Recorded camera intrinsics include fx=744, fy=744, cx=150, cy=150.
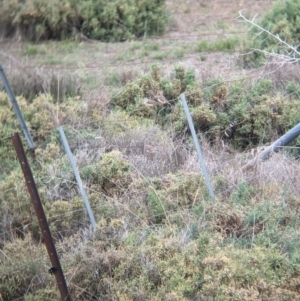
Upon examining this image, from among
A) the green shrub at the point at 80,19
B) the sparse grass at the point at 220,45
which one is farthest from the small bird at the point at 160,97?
the green shrub at the point at 80,19

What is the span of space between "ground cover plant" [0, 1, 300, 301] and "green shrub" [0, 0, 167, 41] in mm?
2288

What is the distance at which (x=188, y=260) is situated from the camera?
693cm

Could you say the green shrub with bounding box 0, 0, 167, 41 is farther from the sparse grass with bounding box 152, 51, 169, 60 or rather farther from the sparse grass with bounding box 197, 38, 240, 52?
the sparse grass with bounding box 197, 38, 240, 52

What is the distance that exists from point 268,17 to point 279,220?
5618mm

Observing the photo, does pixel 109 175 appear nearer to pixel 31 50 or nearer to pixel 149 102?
pixel 149 102

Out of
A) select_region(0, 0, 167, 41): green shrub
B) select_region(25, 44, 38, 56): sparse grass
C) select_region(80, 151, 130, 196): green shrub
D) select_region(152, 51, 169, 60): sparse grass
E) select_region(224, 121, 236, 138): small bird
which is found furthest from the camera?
select_region(0, 0, 167, 41): green shrub

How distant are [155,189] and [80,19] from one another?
6.26m

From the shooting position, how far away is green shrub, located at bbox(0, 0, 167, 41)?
12984 millimetres

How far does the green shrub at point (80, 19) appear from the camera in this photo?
13.0m

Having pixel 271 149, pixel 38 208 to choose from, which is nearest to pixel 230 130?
pixel 271 149

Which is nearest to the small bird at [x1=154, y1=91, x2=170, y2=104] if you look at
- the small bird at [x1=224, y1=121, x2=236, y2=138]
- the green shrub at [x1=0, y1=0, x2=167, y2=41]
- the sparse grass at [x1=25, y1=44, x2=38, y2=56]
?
the small bird at [x1=224, y1=121, x2=236, y2=138]

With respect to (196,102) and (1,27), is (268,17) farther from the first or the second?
(1,27)

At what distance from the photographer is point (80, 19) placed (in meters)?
13.4

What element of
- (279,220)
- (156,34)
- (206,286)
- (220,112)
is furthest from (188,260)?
(156,34)
